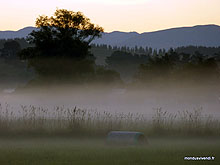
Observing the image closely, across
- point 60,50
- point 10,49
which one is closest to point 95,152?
point 60,50

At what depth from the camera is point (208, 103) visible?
4706 centimetres

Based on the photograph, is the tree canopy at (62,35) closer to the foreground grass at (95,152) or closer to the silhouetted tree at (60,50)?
the silhouetted tree at (60,50)

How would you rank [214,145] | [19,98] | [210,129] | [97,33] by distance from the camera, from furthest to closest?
[19,98] → [97,33] → [210,129] → [214,145]

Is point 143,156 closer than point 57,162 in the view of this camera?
No

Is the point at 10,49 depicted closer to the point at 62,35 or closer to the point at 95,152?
the point at 62,35

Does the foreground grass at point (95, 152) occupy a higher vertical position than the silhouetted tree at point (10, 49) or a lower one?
higher

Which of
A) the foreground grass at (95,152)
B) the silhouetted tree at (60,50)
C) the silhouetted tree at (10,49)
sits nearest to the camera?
the foreground grass at (95,152)

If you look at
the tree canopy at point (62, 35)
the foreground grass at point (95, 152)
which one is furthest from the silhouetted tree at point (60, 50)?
the foreground grass at point (95, 152)

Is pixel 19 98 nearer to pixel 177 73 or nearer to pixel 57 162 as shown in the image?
pixel 177 73

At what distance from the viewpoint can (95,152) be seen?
53.2ft

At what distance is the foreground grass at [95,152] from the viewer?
14.4 meters

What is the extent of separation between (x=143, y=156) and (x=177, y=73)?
101 ft

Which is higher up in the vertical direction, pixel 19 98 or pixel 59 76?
pixel 59 76

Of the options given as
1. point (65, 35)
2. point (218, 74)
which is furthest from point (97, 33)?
point (218, 74)
